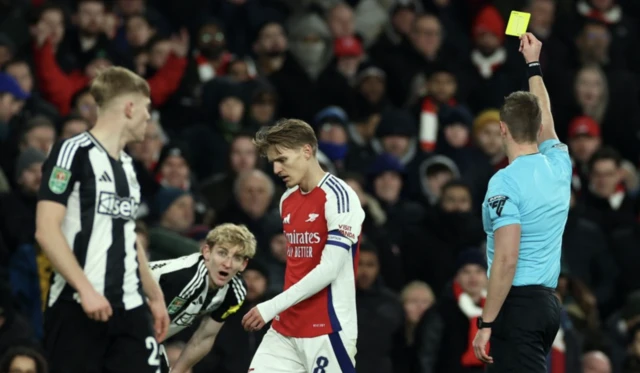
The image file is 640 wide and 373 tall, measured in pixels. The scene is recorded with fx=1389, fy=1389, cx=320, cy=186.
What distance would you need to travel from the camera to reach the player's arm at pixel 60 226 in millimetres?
7441

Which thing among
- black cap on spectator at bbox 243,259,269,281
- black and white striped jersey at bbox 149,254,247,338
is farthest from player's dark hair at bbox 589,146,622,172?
black and white striped jersey at bbox 149,254,247,338

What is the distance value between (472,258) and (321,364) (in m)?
4.23

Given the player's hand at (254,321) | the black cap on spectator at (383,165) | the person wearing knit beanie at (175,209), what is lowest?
the player's hand at (254,321)

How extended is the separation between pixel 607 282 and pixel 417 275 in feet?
6.92

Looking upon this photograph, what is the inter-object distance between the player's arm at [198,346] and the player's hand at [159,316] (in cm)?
32

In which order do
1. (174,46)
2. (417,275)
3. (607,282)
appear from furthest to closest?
(174,46)
(607,282)
(417,275)

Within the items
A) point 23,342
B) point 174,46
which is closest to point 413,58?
point 174,46

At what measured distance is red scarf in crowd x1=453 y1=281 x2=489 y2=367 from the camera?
11.4 m

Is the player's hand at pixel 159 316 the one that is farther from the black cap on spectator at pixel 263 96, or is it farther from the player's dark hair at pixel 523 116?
the black cap on spectator at pixel 263 96

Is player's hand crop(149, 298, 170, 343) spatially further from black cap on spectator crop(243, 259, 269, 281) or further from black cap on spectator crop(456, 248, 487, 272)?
black cap on spectator crop(456, 248, 487, 272)

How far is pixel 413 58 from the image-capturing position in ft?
53.0

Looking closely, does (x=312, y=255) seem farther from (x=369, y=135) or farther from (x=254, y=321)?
(x=369, y=135)

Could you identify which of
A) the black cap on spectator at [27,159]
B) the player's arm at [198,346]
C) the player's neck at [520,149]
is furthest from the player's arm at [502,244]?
the black cap on spectator at [27,159]

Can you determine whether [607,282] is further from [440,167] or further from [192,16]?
[192,16]
